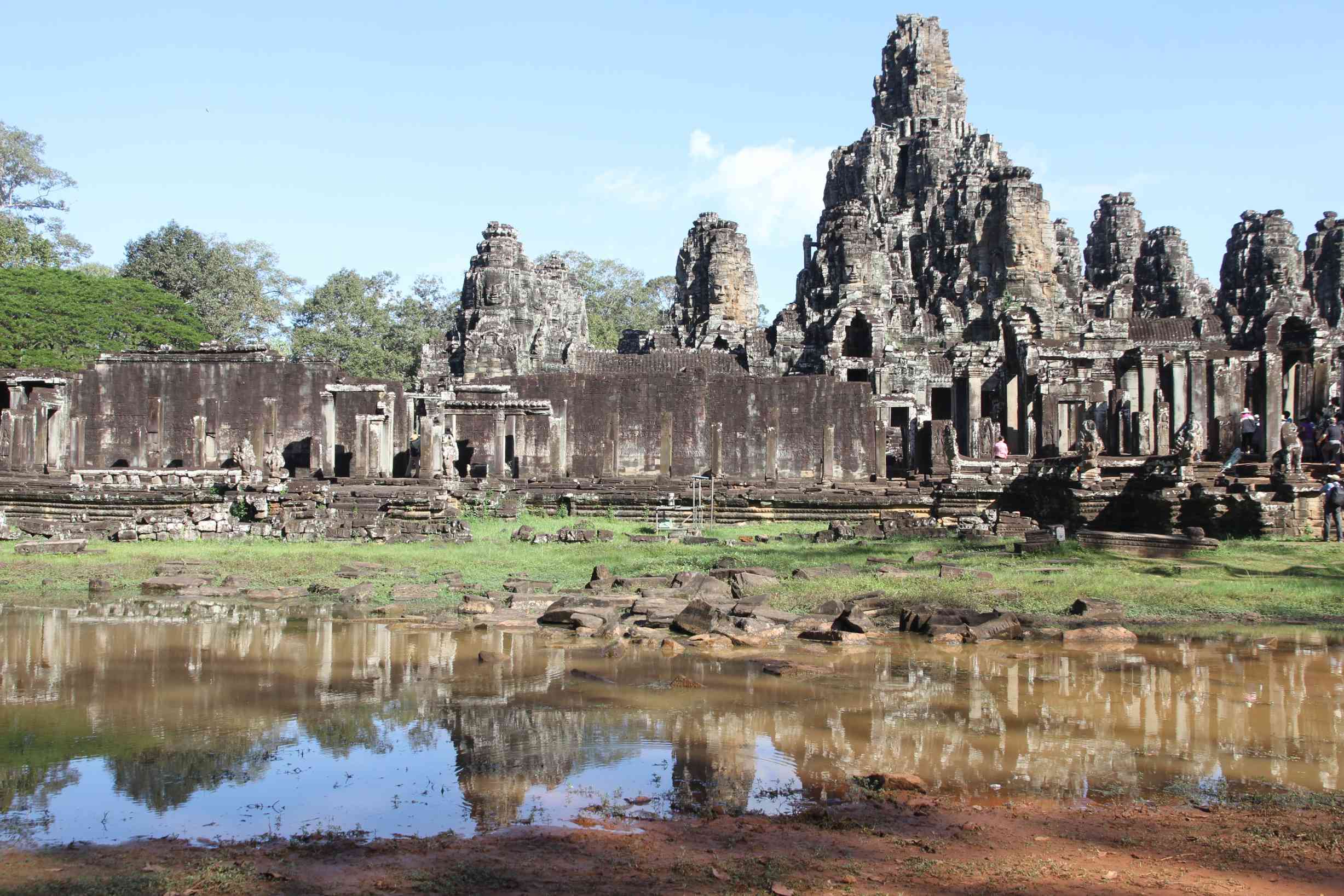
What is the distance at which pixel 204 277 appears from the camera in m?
52.8

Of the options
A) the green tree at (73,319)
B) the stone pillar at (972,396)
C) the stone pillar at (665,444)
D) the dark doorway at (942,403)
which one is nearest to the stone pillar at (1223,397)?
the stone pillar at (972,396)

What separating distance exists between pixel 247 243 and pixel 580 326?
80.1 ft

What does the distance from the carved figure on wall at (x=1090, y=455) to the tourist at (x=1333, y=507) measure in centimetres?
436

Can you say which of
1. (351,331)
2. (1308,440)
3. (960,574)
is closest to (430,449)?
(960,574)

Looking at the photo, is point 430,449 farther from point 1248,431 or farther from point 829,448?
point 1248,431

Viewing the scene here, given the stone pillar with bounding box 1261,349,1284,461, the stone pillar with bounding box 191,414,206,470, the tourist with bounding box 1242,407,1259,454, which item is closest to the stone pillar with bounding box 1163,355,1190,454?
the stone pillar with bounding box 1261,349,1284,461

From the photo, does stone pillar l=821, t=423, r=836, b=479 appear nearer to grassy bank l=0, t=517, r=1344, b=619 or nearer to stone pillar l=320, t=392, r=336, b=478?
grassy bank l=0, t=517, r=1344, b=619

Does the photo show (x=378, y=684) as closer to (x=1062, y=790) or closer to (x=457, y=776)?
(x=457, y=776)

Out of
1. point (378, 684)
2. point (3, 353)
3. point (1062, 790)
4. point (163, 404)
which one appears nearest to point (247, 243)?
point (3, 353)

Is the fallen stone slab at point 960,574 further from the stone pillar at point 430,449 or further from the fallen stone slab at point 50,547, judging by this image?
the stone pillar at point 430,449

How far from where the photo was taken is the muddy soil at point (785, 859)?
195 inches

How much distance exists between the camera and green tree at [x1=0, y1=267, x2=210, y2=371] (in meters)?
41.1

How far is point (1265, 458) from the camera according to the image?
24.5 meters

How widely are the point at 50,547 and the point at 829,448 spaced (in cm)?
1672
